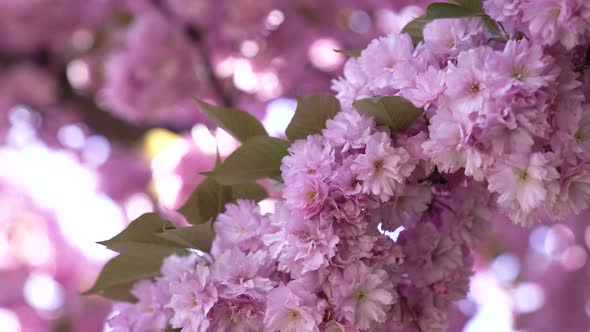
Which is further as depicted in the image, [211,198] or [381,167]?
[211,198]

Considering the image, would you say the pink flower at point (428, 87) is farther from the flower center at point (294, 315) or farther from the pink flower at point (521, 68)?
the flower center at point (294, 315)

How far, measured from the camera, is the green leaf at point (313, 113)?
787 mm

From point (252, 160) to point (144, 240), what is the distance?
15 cm

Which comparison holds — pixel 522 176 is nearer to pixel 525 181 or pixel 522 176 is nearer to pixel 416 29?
pixel 525 181

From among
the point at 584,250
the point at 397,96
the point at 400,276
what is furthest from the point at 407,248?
the point at 584,250

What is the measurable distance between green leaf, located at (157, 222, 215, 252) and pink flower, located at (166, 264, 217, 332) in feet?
0.20

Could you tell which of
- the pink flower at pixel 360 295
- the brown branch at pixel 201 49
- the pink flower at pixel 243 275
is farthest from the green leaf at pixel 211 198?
the brown branch at pixel 201 49

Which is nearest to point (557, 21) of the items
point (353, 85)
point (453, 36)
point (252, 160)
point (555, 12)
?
point (555, 12)

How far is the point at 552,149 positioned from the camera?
70 centimetres

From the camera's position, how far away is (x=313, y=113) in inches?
31.1

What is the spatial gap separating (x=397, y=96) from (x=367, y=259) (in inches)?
5.9

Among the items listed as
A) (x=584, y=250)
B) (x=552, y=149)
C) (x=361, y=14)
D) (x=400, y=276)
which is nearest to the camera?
(x=552, y=149)

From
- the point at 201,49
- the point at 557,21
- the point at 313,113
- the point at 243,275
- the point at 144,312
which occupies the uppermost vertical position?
the point at 557,21

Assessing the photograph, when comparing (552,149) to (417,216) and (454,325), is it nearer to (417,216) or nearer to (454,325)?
(417,216)
